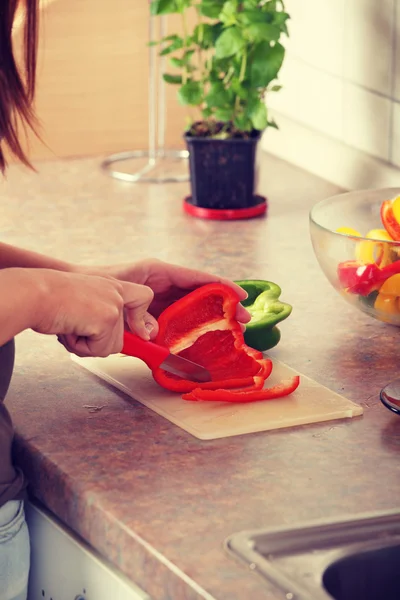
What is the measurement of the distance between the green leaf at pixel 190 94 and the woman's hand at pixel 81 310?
0.88 meters

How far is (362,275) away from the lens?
1436 mm

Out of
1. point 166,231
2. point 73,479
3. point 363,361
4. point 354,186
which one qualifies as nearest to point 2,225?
point 166,231

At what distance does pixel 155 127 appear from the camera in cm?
258

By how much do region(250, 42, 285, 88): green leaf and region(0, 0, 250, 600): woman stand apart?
768 mm

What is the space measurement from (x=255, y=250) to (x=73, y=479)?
32.7 inches

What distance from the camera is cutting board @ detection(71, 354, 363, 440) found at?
120 cm

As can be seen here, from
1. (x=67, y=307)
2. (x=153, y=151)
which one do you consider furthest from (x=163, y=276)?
(x=153, y=151)

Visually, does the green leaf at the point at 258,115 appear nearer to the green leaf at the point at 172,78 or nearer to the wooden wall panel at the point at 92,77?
the green leaf at the point at 172,78

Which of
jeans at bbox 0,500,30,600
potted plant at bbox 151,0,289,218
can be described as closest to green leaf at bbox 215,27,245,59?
potted plant at bbox 151,0,289,218

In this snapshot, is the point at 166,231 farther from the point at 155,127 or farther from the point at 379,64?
the point at 155,127

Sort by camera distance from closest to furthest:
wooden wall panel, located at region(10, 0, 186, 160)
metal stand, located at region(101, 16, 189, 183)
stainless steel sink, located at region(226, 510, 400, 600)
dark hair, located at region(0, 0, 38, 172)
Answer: stainless steel sink, located at region(226, 510, 400, 600) → dark hair, located at region(0, 0, 38, 172) → metal stand, located at region(101, 16, 189, 183) → wooden wall panel, located at region(10, 0, 186, 160)

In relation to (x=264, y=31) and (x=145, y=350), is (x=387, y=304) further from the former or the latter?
(x=264, y=31)

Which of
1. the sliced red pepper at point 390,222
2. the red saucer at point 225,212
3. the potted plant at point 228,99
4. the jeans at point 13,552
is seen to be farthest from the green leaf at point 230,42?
the jeans at point 13,552

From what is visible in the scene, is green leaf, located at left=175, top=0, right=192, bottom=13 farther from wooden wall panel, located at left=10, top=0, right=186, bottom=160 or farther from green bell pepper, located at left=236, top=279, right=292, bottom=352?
green bell pepper, located at left=236, top=279, right=292, bottom=352
